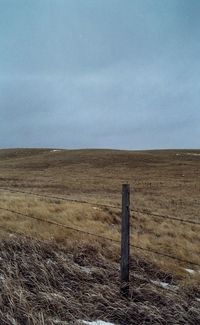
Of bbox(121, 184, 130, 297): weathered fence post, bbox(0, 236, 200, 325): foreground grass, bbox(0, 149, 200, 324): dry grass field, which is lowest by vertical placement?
bbox(0, 149, 200, 324): dry grass field

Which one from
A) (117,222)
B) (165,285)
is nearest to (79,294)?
(165,285)

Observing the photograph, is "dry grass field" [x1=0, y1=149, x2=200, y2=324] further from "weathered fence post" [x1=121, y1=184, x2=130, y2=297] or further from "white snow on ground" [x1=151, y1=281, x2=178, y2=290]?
"weathered fence post" [x1=121, y1=184, x2=130, y2=297]

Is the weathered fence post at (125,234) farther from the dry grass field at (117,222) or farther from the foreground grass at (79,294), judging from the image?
the dry grass field at (117,222)

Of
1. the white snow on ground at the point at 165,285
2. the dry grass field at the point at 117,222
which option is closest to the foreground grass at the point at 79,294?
the white snow on ground at the point at 165,285

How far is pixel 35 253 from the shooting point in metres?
8.13

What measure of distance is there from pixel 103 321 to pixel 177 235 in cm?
1125

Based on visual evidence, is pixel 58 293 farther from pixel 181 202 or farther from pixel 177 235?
pixel 181 202

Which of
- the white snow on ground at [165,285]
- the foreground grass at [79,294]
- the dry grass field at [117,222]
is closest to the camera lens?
the foreground grass at [79,294]

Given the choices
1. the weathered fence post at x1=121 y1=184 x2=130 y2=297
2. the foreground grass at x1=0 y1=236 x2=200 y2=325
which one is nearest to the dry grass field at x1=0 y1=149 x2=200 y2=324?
the foreground grass at x1=0 y1=236 x2=200 y2=325

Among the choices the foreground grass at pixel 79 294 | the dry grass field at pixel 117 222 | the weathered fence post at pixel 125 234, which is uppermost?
the weathered fence post at pixel 125 234

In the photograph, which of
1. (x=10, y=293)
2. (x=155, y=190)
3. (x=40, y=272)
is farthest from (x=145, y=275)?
(x=155, y=190)

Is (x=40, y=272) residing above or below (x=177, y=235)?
above

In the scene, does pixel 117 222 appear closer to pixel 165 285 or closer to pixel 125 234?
pixel 165 285

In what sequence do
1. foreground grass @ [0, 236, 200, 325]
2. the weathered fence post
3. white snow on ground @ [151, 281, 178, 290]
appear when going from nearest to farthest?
foreground grass @ [0, 236, 200, 325] < the weathered fence post < white snow on ground @ [151, 281, 178, 290]
